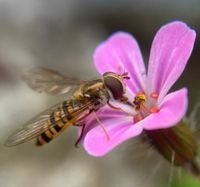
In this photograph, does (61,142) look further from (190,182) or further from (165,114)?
(165,114)

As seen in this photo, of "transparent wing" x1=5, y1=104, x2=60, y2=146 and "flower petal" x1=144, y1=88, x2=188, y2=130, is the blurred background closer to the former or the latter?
"transparent wing" x1=5, y1=104, x2=60, y2=146

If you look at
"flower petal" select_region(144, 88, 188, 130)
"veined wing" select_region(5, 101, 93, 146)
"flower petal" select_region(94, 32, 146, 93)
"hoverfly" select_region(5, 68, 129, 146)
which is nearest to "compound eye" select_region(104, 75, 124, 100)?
"hoverfly" select_region(5, 68, 129, 146)

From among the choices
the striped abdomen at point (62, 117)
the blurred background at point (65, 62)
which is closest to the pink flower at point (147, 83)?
the striped abdomen at point (62, 117)

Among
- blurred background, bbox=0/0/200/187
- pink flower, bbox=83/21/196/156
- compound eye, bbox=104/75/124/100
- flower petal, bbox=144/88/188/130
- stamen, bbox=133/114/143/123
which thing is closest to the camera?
flower petal, bbox=144/88/188/130

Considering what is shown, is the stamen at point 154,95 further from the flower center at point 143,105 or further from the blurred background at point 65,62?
the blurred background at point 65,62

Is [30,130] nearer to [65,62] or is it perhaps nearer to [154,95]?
[154,95]

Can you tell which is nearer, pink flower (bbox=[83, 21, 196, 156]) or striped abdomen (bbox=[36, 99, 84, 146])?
pink flower (bbox=[83, 21, 196, 156])

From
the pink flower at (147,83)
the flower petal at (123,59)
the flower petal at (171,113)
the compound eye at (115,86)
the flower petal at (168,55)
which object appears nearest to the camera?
the flower petal at (171,113)

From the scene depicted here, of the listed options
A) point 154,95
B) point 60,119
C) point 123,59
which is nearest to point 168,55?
point 154,95
